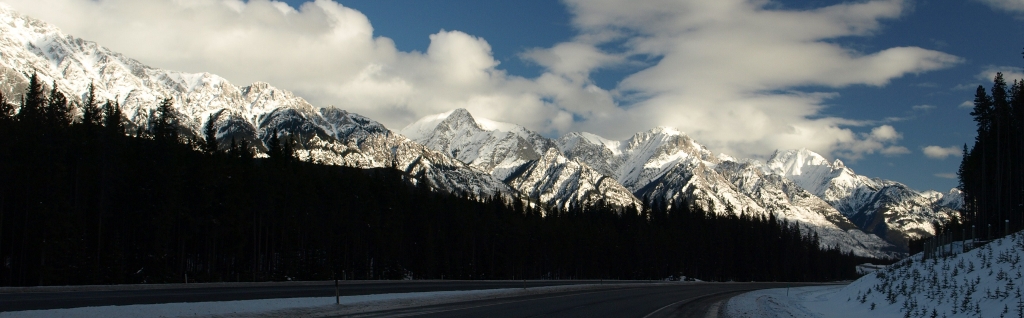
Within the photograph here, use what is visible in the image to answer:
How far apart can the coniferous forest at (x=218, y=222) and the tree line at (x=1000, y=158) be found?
172 ft

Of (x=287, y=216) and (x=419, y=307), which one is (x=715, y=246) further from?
(x=419, y=307)

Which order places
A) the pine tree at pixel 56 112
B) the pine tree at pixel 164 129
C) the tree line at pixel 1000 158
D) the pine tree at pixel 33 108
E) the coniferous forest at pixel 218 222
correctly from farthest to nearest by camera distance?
1. the tree line at pixel 1000 158
2. the pine tree at pixel 164 129
3. the pine tree at pixel 56 112
4. the pine tree at pixel 33 108
5. the coniferous forest at pixel 218 222

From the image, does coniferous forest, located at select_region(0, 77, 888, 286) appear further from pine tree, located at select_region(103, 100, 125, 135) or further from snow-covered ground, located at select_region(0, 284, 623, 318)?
snow-covered ground, located at select_region(0, 284, 623, 318)

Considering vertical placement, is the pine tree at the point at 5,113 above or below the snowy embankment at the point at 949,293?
above

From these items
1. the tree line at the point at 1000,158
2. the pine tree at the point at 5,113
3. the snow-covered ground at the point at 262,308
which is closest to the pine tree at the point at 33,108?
the pine tree at the point at 5,113

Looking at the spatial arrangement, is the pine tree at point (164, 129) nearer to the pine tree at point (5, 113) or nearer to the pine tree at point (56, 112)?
the pine tree at point (56, 112)

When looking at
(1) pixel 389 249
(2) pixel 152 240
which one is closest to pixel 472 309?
(2) pixel 152 240

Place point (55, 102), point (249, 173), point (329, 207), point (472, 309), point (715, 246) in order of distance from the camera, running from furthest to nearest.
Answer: point (715, 246)
point (329, 207)
point (249, 173)
point (55, 102)
point (472, 309)

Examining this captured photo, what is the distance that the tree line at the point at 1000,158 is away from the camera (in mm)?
71188

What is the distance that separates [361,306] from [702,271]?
A: 126m

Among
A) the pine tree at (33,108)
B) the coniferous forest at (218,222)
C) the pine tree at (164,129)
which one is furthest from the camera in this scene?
the pine tree at (164,129)

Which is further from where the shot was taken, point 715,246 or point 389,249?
point 715,246

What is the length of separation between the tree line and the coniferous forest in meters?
52.4

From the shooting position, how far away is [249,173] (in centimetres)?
6869
